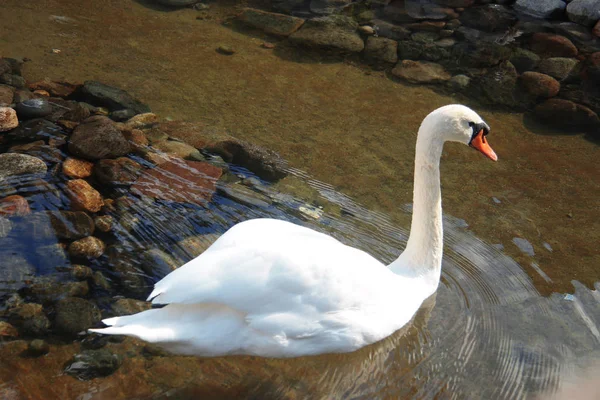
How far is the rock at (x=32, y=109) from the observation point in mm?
5699

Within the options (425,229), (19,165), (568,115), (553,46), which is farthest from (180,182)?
(553,46)

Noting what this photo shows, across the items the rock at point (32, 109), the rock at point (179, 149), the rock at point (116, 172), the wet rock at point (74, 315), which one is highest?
the rock at point (32, 109)

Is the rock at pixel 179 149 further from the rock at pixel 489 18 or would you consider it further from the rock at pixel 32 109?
the rock at pixel 489 18

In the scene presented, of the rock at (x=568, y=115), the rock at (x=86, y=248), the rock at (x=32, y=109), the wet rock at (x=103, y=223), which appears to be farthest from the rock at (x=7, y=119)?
the rock at (x=568, y=115)

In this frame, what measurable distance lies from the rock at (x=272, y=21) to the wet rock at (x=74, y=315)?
5448 mm

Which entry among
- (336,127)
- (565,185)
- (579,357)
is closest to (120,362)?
(579,357)

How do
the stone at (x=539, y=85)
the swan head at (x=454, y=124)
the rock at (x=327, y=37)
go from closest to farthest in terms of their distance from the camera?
1. the swan head at (x=454, y=124)
2. the stone at (x=539, y=85)
3. the rock at (x=327, y=37)

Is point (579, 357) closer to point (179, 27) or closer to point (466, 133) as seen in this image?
point (466, 133)

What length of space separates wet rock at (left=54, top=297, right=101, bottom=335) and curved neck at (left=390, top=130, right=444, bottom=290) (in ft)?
6.08

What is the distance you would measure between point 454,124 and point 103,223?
8.05ft

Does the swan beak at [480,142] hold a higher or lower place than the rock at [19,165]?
higher

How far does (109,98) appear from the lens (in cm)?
625

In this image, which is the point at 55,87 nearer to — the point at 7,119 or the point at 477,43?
the point at 7,119

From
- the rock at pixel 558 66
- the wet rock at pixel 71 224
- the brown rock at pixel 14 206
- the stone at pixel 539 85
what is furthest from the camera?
the rock at pixel 558 66
